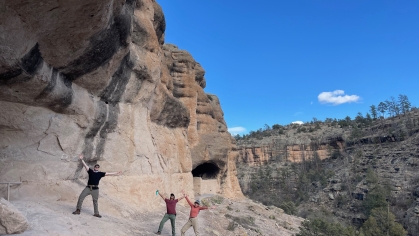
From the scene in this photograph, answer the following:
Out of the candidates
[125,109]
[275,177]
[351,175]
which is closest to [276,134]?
[275,177]

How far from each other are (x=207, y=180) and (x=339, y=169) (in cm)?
3720

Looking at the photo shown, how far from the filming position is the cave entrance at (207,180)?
69.1 ft

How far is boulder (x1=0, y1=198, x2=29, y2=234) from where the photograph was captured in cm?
434

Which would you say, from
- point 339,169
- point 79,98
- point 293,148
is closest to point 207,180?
point 79,98

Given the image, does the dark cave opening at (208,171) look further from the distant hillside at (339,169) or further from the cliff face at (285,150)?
the cliff face at (285,150)

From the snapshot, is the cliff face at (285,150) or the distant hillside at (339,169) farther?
the cliff face at (285,150)

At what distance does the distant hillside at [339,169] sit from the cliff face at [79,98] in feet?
86.5

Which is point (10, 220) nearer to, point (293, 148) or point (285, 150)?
point (285, 150)

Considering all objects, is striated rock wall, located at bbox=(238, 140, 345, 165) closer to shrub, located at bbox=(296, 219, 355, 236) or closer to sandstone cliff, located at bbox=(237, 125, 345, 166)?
sandstone cliff, located at bbox=(237, 125, 345, 166)

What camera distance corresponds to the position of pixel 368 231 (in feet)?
73.0

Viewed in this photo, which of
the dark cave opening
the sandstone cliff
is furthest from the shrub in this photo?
the sandstone cliff

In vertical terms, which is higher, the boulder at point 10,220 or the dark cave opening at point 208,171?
the dark cave opening at point 208,171

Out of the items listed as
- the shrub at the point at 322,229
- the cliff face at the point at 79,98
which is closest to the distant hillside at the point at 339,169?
the shrub at the point at 322,229

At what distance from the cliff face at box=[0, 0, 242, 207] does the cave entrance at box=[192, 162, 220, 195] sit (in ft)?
27.5
